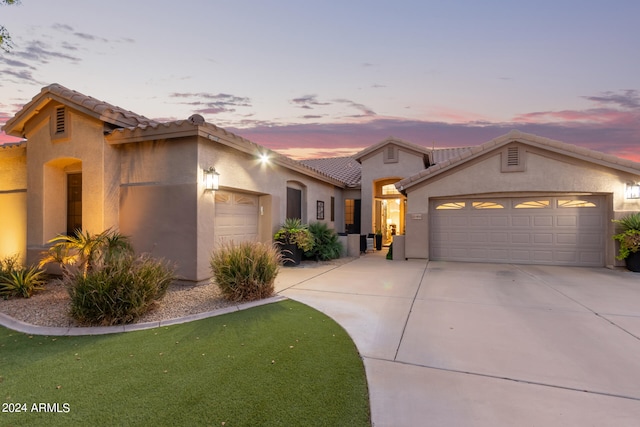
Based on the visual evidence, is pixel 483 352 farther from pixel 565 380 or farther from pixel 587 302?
pixel 587 302

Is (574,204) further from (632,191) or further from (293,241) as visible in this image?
(293,241)

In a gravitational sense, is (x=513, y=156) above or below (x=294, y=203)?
above

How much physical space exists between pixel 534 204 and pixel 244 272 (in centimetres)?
1007

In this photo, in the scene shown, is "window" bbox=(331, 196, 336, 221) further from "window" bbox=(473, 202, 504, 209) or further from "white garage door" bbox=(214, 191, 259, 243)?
"window" bbox=(473, 202, 504, 209)

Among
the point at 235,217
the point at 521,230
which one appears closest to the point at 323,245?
the point at 235,217

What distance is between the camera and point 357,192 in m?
17.5

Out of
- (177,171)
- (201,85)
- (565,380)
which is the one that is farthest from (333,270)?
(201,85)

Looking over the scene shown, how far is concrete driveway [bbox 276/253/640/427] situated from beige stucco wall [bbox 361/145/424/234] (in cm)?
876

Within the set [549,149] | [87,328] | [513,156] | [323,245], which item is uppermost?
[549,149]

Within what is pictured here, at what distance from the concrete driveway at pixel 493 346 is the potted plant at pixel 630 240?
153 cm

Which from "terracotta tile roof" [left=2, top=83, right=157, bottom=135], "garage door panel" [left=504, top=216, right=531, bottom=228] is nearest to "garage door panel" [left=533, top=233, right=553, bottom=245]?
"garage door panel" [left=504, top=216, right=531, bottom=228]

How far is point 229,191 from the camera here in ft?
29.2

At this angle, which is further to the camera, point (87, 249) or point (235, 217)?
point (235, 217)

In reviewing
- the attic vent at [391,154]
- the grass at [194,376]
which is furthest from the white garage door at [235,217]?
the attic vent at [391,154]
